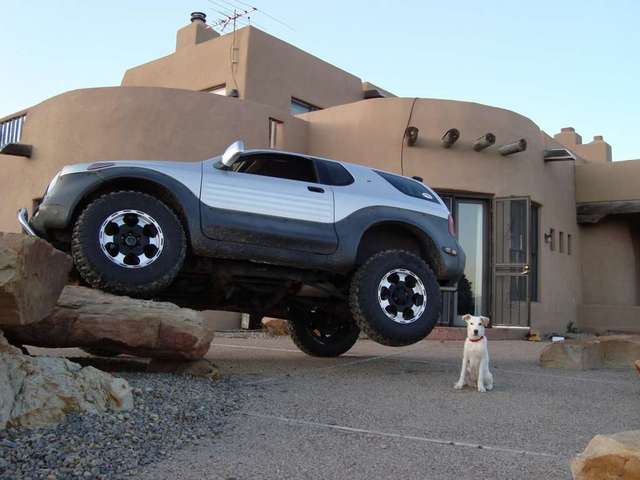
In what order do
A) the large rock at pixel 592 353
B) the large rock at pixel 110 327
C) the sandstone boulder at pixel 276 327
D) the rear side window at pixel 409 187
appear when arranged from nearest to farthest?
the large rock at pixel 110 327 < the rear side window at pixel 409 187 < the large rock at pixel 592 353 < the sandstone boulder at pixel 276 327

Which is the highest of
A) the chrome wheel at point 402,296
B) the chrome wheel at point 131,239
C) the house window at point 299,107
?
the house window at point 299,107

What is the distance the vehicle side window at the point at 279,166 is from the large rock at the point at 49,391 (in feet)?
9.15

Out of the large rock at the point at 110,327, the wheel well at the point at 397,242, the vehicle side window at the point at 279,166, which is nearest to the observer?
the large rock at the point at 110,327

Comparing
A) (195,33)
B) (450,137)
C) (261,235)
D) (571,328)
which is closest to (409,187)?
(261,235)

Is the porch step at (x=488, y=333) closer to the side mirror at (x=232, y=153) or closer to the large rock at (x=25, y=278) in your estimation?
the side mirror at (x=232, y=153)

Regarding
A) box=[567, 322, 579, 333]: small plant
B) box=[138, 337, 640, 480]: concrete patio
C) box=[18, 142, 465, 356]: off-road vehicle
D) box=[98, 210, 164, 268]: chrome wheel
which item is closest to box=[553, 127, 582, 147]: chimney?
box=[567, 322, 579, 333]: small plant

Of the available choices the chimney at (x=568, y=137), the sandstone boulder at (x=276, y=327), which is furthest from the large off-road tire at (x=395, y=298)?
the chimney at (x=568, y=137)

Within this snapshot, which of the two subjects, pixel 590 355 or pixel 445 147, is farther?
pixel 445 147

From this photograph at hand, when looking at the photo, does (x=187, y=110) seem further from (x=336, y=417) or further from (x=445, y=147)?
(x=336, y=417)

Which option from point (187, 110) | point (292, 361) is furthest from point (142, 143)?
point (292, 361)

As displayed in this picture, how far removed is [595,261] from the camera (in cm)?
1652

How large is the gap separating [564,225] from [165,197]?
39.7ft

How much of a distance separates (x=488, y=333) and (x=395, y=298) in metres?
7.11

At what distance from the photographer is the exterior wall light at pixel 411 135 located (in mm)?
12406
